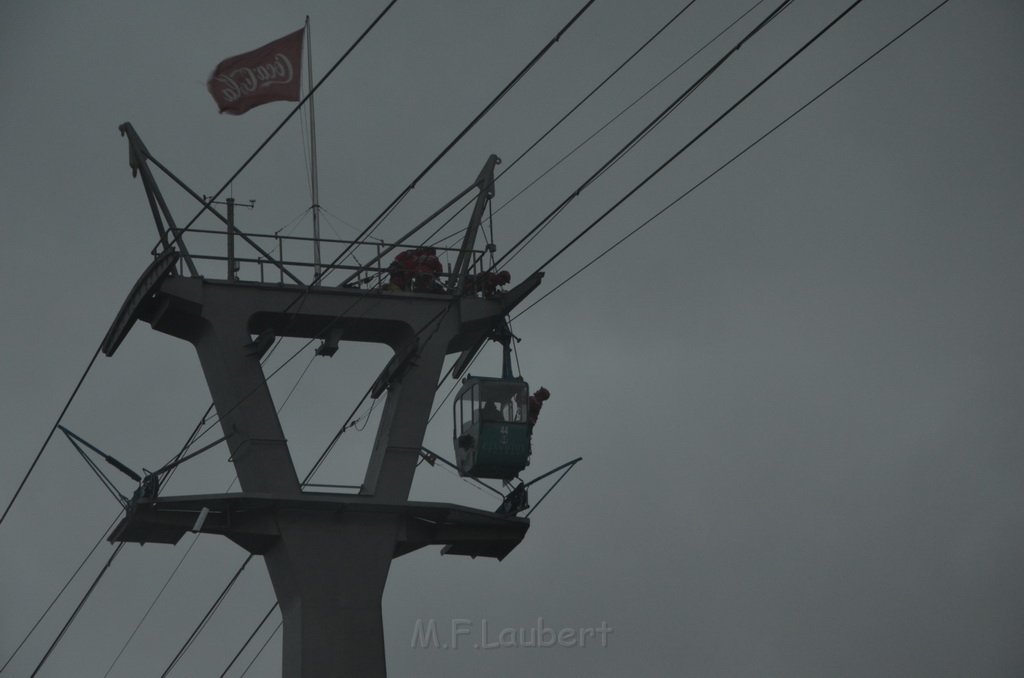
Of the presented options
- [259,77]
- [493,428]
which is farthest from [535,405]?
[259,77]

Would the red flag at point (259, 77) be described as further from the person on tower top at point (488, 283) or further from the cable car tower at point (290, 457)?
the person on tower top at point (488, 283)

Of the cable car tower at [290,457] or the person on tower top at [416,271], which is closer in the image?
the cable car tower at [290,457]

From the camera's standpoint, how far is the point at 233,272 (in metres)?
33.0

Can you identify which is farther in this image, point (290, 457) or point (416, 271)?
point (416, 271)

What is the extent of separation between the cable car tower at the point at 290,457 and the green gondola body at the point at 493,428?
4cm

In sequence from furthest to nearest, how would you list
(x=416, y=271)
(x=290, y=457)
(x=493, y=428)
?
(x=416, y=271)
(x=290, y=457)
(x=493, y=428)

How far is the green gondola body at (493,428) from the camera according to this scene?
3123cm

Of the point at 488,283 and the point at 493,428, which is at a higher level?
the point at 488,283

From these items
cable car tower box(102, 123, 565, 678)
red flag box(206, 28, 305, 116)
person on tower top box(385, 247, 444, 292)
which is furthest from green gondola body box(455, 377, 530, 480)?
red flag box(206, 28, 305, 116)

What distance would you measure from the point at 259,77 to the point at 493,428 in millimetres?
8678

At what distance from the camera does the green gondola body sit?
3123 centimetres

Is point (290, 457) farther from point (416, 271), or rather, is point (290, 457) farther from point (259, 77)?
point (259, 77)

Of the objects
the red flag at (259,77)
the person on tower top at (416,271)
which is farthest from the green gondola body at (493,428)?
the red flag at (259,77)

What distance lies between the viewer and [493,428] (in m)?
31.2
